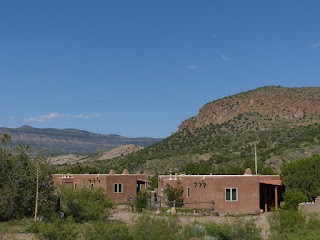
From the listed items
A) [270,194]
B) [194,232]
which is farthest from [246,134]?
[194,232]

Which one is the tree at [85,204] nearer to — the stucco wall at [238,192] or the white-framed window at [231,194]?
the stucco wall at [238,192]

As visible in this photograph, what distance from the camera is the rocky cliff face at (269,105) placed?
98562 millimetres

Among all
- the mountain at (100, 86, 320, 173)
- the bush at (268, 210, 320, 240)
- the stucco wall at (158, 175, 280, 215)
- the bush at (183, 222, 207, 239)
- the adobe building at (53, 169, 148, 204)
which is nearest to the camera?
the bush at (268, 210, 320, 240)

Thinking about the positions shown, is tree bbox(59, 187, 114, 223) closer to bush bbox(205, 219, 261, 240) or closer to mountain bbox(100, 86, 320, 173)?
bush bbox(205, 219, 261, 240)

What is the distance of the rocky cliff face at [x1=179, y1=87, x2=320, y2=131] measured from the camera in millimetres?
98562

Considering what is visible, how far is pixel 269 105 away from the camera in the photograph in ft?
339

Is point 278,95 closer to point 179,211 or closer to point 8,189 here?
point 179,211

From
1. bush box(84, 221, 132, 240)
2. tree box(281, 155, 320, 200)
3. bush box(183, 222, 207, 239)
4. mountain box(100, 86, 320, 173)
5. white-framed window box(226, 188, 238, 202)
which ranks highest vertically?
mountain box(100, 86, 320, 173)

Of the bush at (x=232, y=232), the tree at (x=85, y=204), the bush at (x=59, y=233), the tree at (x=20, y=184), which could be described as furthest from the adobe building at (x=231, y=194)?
the bush at (x=59, y=233)

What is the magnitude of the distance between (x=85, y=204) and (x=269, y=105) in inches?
3081

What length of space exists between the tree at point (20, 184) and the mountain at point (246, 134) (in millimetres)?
37080

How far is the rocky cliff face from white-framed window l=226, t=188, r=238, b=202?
57.0 m

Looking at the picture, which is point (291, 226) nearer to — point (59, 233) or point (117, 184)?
point (59, 233)

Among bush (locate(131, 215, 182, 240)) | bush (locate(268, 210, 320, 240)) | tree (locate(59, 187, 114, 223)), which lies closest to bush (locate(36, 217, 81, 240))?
bush (locate(131, 215, 182, 240))
